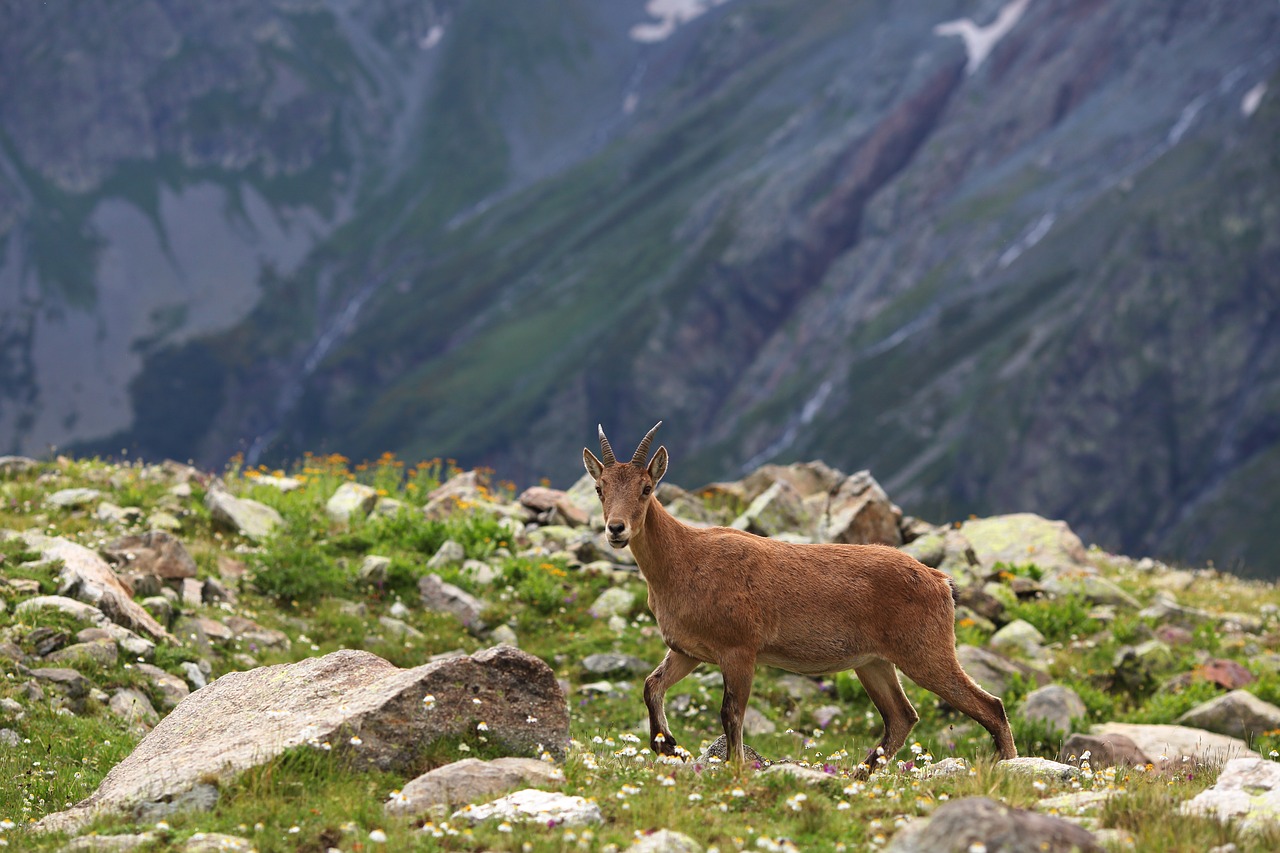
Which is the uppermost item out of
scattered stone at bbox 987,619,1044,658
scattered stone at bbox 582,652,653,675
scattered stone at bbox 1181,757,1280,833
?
scattered stone at bbox 1181,757,1280,833

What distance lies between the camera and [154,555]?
1831cm

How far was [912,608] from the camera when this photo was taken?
13016 mm

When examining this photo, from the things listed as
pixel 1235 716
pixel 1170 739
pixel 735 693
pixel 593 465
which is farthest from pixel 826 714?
pixel 593 465

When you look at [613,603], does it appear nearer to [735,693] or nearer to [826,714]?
[826,714]

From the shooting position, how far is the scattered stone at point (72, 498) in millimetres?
20812

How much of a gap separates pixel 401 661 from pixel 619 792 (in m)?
8.81

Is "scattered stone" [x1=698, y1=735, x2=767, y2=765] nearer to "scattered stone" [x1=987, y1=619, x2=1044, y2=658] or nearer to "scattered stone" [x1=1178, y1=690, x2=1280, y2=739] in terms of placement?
"scattered stone" [x1=1178, y1=690, x2=1280, y2=739]

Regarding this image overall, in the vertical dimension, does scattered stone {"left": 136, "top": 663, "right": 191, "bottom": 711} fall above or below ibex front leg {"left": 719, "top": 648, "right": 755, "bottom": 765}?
above

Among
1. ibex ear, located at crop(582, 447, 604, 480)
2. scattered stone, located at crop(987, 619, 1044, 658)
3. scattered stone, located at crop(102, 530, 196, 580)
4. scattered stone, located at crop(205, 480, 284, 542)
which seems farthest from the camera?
scattered stone, located at crop(205, 480, 284, 542)

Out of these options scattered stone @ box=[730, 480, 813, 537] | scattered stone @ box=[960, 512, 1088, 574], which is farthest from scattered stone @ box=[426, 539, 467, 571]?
scattered stone @ box=[960, 512, 1088, 574]

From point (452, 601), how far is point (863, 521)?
796 centimetres

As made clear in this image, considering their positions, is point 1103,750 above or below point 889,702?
below

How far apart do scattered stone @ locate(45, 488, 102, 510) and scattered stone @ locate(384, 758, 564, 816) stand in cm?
1294

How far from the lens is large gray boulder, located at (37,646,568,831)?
10.2 metres
